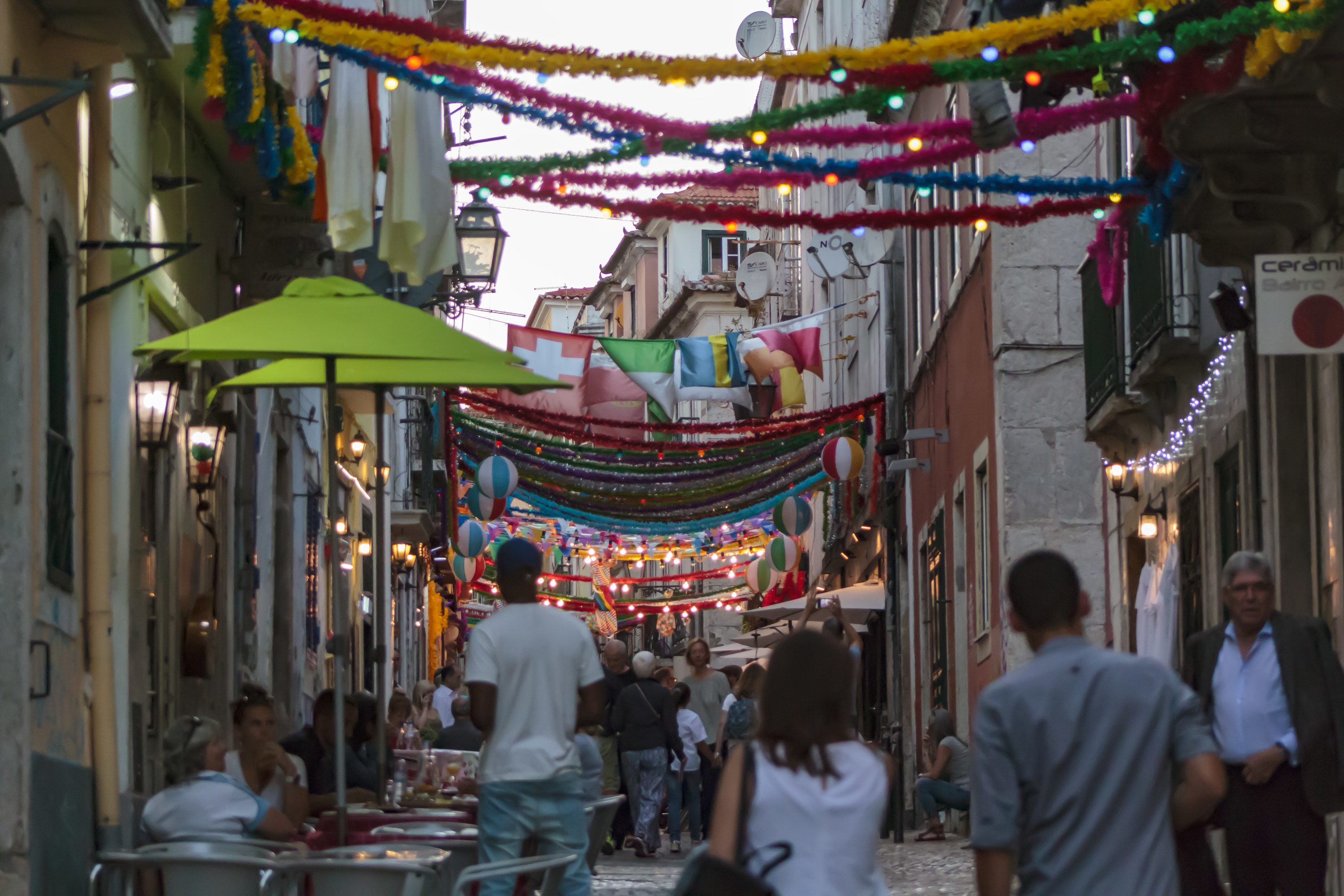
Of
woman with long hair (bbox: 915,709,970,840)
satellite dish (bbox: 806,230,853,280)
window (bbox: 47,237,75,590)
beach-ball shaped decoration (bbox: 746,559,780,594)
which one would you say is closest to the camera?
window (bbox: 47,237,75,590)

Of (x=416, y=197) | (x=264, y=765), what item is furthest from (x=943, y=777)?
(x=264, y=765)

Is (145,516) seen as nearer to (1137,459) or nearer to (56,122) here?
(56,122)

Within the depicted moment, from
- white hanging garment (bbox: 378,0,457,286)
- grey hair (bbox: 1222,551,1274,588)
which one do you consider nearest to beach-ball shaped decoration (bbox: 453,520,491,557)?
white hanging garment (bbox: 378,0,457,286)

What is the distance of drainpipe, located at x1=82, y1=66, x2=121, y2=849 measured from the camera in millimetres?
9336

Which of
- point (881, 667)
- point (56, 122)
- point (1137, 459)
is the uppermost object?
point (56, 122)

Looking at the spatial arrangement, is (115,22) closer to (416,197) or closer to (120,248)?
(120,248)

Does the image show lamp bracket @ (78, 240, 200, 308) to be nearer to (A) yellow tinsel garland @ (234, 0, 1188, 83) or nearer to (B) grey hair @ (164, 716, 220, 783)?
(A) yellow tinsel garland @ (234, 0, 1188, 83)

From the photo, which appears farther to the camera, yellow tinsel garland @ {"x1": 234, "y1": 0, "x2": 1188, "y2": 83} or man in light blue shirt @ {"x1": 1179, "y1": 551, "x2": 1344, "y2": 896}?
yellow tinsel garland @ {"x1": 234, "y1": 0, "x2": 1188, "y2": 83}

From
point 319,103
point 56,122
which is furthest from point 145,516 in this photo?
point 319,103

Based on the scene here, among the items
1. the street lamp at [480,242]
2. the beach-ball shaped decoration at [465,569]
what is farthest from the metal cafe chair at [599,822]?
the beach-ball shaped decoration at [465,569]

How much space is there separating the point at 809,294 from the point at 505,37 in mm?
30658

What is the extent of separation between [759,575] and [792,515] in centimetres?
831

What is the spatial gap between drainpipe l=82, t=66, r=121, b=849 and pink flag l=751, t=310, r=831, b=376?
49.2 ft

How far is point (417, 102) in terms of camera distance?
1055 centimetres
